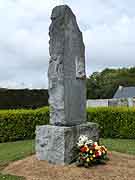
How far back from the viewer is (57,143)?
7.02 meters

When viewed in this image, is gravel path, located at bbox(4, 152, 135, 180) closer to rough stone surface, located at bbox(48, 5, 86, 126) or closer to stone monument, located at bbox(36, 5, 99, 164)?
stone monument, located at bbox(36, 5, 99, 164)

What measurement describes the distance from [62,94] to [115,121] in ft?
18.5

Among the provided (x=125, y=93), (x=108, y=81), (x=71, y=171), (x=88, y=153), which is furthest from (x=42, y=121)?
(x=108, y=81)

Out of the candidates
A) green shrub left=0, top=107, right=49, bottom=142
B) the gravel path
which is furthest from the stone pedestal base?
green shrub left=0, top=107, right=49, bottom=142

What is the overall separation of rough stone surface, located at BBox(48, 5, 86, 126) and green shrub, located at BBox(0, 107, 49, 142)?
5.32 m

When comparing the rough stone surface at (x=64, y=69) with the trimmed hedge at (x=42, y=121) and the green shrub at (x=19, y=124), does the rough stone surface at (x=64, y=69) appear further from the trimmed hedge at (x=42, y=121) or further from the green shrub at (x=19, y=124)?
the green shrub at (x=19, y=124)

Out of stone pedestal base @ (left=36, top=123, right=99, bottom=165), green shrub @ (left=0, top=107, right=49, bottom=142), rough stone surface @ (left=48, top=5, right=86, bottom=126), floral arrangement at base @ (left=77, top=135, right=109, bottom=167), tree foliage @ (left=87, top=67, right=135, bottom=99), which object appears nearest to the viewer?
floral arrangement at base @ (left=77, top=135, right=109, bottom=167)

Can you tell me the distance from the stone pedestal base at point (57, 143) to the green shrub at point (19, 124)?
217 inches

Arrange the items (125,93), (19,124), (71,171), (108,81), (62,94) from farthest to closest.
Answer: (108,81)
(125,93)
(19,124)
(62,94)
(71,171)

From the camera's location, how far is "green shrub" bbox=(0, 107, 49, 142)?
42.3 ft

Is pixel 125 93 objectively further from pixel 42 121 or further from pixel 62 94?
pixel 62 94

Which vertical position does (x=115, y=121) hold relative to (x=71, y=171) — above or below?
above

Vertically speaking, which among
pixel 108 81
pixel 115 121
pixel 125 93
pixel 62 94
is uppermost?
pixel 108 81

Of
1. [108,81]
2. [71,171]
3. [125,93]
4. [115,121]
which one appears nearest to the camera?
[71,171]
